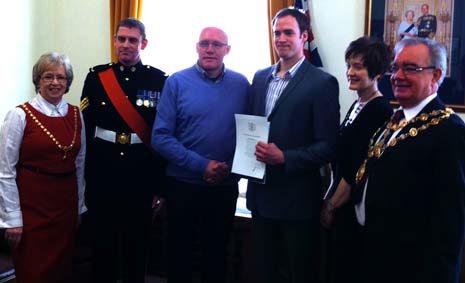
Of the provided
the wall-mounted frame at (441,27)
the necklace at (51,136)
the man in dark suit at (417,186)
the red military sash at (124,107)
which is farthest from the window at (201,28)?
the man in dark suit at (417,186)

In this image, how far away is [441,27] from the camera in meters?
3.03

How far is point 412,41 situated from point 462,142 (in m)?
0.38

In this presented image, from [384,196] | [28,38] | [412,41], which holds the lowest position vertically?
[384,196]

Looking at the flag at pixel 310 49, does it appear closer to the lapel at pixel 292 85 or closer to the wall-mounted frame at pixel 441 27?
the wall-mounted frame at pixel 441 27

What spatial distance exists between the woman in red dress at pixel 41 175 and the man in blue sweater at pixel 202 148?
0.43m

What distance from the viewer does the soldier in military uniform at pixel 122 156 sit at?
241 cm

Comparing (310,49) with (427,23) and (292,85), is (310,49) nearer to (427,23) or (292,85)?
(427,23)

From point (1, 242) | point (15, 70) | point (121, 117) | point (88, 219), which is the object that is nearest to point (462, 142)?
point (121, 117)

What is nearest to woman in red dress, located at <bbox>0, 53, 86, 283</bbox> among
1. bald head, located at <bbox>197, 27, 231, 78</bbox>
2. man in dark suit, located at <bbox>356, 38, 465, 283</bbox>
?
bald head, located at <bbox>197, 27, 231, 78</bbox>

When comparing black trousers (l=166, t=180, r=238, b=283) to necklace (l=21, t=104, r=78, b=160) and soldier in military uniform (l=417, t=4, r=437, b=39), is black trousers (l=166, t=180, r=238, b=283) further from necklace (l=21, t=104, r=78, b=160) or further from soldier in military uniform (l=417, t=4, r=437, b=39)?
soldier in military uniform (l=417, t=4, r=437, b=39)

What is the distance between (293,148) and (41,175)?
1.10m

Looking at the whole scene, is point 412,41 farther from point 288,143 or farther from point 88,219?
point 88,219

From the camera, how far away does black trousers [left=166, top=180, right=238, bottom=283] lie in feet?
7.57

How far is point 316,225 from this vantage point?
2164mm
